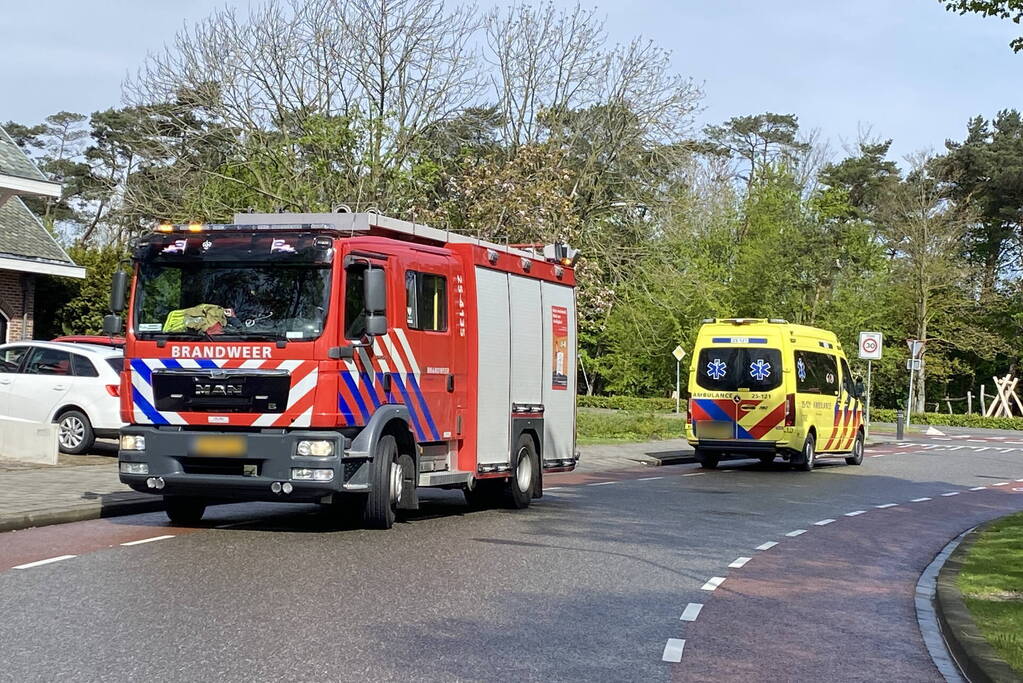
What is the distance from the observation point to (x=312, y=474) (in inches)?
456

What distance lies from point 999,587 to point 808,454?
48.6ft

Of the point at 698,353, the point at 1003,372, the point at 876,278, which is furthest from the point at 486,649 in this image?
the point at 1003,372

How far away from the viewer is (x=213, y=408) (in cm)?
1188

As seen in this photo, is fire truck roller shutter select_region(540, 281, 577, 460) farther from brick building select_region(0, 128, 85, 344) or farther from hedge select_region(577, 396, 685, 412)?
hedge select_region(577, 396, 685, 412)

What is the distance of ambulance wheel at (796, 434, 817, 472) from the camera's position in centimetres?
2441

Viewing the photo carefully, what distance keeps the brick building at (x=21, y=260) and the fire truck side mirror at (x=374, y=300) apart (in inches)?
567

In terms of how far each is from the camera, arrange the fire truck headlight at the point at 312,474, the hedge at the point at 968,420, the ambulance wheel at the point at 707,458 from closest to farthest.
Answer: the fire truck headlight at the point at 312,474, the ambulance wheel at the point at 707,458, the hedge at the point at 968,420

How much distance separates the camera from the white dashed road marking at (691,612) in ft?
27.9

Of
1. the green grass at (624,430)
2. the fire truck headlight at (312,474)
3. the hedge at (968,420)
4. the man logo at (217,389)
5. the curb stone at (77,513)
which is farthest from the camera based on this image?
the hedge at (968,420)

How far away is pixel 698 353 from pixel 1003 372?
156 feet

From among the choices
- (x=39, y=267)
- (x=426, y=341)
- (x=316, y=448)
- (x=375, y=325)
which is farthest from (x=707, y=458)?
(x=316, y=448)

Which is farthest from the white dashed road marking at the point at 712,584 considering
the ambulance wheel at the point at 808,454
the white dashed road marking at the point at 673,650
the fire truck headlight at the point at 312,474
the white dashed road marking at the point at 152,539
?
the ambulance wheel at the point at 808,454

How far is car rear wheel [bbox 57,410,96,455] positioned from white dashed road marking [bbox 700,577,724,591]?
38.5 ft

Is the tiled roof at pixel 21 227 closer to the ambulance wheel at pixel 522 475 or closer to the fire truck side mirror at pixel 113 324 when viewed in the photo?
the fire truck side mirror at pixel 113 324
